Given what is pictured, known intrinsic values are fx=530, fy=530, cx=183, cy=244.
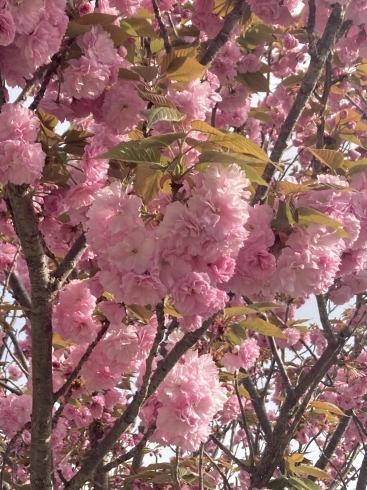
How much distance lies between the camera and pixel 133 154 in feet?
3.95

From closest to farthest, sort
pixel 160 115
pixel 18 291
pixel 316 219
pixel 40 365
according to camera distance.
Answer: pixel 160 115, pixel 316 219, pixel 40 365, pixel 18 291

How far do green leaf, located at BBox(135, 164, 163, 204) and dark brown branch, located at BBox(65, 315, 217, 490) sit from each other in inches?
16.8

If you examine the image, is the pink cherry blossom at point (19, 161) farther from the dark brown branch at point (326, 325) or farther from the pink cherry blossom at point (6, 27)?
the dark brown branch at point (326, 325)

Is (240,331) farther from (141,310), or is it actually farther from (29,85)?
(29,85)

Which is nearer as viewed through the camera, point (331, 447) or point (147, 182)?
point (147, 182)

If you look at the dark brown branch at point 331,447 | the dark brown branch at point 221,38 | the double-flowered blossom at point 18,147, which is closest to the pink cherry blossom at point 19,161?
the double-flowered blossom at point 18,147

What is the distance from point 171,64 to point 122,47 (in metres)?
0.32

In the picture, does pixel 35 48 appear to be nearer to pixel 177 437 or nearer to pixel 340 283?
pixel 177 437

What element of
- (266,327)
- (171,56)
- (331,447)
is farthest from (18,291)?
(331,447)

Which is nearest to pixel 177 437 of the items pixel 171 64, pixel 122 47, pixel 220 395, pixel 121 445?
pixel 220 395

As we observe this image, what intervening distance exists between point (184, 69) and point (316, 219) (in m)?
0.65

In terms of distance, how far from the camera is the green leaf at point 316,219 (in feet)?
4.08

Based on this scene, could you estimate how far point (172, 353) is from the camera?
169cm

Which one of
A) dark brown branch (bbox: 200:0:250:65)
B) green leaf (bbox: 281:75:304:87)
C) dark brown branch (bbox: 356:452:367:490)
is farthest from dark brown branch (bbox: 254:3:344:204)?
dark brown branch (bbox: 356:452:367:490)
